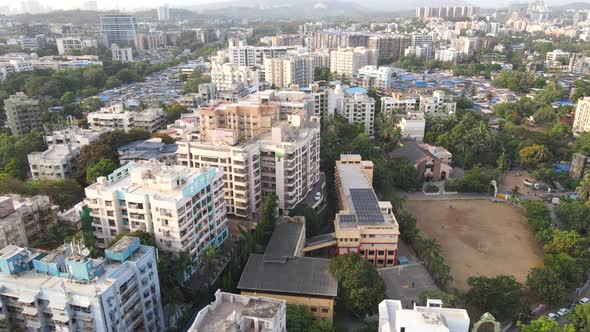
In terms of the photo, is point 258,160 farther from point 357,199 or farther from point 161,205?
point 161,205

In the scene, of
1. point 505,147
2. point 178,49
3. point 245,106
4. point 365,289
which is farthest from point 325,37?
point 365,289

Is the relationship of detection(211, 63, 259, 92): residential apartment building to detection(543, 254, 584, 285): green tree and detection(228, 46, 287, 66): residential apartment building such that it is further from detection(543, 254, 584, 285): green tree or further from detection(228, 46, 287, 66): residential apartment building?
detection(543, 254, 584, 285): green tree

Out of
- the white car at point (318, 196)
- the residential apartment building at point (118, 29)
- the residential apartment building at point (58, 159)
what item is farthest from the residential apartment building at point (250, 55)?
the residential apartment building at point (118, 29)

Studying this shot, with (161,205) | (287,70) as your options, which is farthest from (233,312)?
(287,70)

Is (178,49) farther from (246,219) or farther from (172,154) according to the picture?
(246,219)

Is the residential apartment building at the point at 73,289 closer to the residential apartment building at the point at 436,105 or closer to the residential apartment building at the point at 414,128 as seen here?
the residential apartment building at the point at 414,128

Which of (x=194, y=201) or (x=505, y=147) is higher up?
(x=194, y=201)
